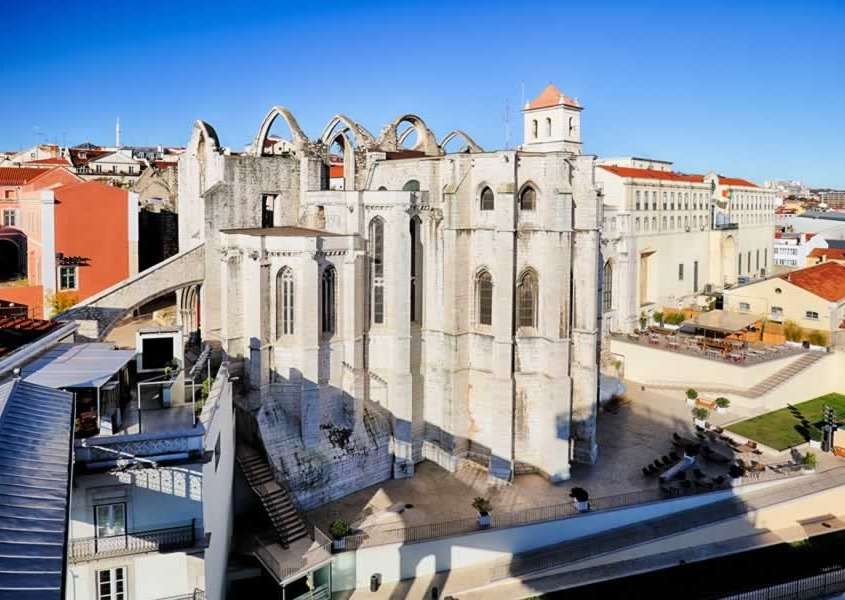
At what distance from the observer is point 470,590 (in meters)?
21.9

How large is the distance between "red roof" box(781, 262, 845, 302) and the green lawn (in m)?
9.64

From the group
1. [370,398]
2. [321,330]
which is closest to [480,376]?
[370,398]

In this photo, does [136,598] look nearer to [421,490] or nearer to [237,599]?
[237,599]

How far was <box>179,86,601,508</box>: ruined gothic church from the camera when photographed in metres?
25.7

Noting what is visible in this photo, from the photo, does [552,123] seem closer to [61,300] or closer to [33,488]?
[61,300]

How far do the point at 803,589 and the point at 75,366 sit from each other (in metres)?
21.1

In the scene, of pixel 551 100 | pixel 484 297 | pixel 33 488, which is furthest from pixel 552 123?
pixel 33 488

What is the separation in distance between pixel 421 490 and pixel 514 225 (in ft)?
33.8

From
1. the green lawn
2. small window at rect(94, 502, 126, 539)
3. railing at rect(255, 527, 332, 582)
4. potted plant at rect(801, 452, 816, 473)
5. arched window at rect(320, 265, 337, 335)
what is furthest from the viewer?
the green lawn

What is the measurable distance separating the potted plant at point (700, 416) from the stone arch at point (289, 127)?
2176 centimetres

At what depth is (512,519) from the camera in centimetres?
2397

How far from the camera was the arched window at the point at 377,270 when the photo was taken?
91.0 ft

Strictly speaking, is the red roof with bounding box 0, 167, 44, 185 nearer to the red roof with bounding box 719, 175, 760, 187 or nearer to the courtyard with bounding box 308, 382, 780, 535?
the courtyard with bounding box 308, 382, 780, 535

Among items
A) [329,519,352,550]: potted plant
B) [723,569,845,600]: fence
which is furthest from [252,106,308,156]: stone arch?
[723,569,845,600]: fence
